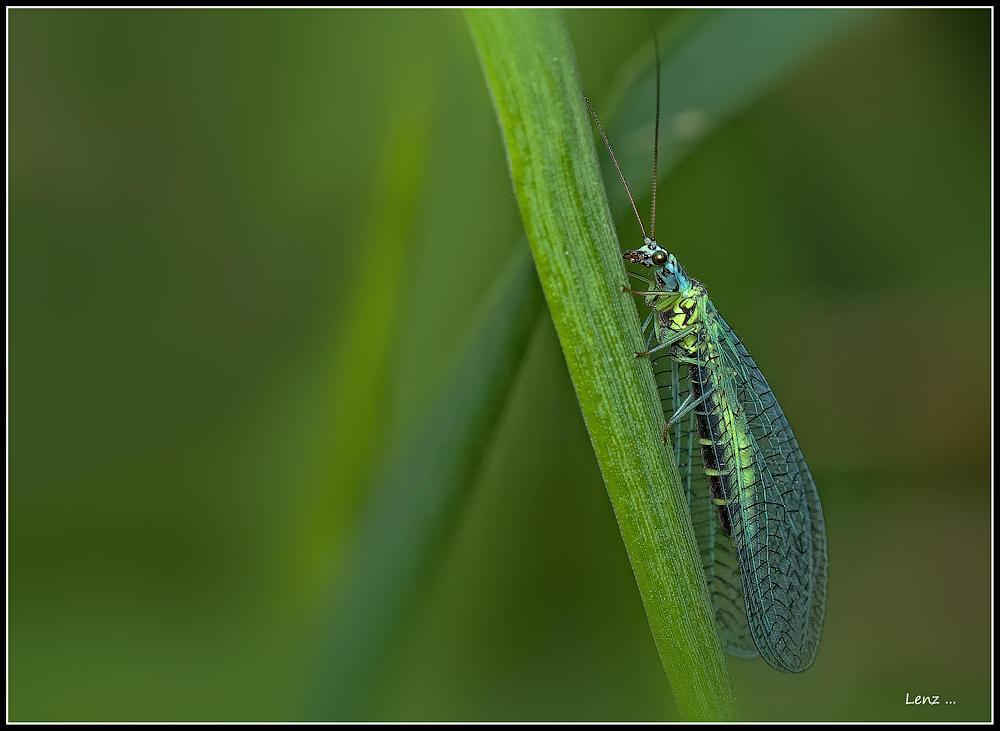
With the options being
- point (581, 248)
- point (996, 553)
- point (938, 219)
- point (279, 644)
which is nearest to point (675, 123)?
point (581, 248)

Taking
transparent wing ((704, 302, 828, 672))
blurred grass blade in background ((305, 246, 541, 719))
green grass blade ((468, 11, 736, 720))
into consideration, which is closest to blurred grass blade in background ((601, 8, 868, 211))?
blurred grass blade in background ((305, 246, 541, 719))

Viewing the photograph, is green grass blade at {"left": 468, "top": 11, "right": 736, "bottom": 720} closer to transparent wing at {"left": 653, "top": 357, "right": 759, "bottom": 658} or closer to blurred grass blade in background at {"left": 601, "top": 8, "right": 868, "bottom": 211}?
blurred grass blade in background at {"left": 601, "top": 8, "right": 868, "bottom": 211}

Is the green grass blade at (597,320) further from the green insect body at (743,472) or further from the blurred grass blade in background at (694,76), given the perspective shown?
the green insect body at (743,472)

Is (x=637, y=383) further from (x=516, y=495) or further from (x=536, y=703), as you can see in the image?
(x=536, y=703)

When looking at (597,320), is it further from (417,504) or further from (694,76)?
(694,76)

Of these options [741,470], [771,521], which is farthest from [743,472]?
[771,521]

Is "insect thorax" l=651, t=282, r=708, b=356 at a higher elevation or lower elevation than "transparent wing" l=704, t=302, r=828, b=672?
higher
